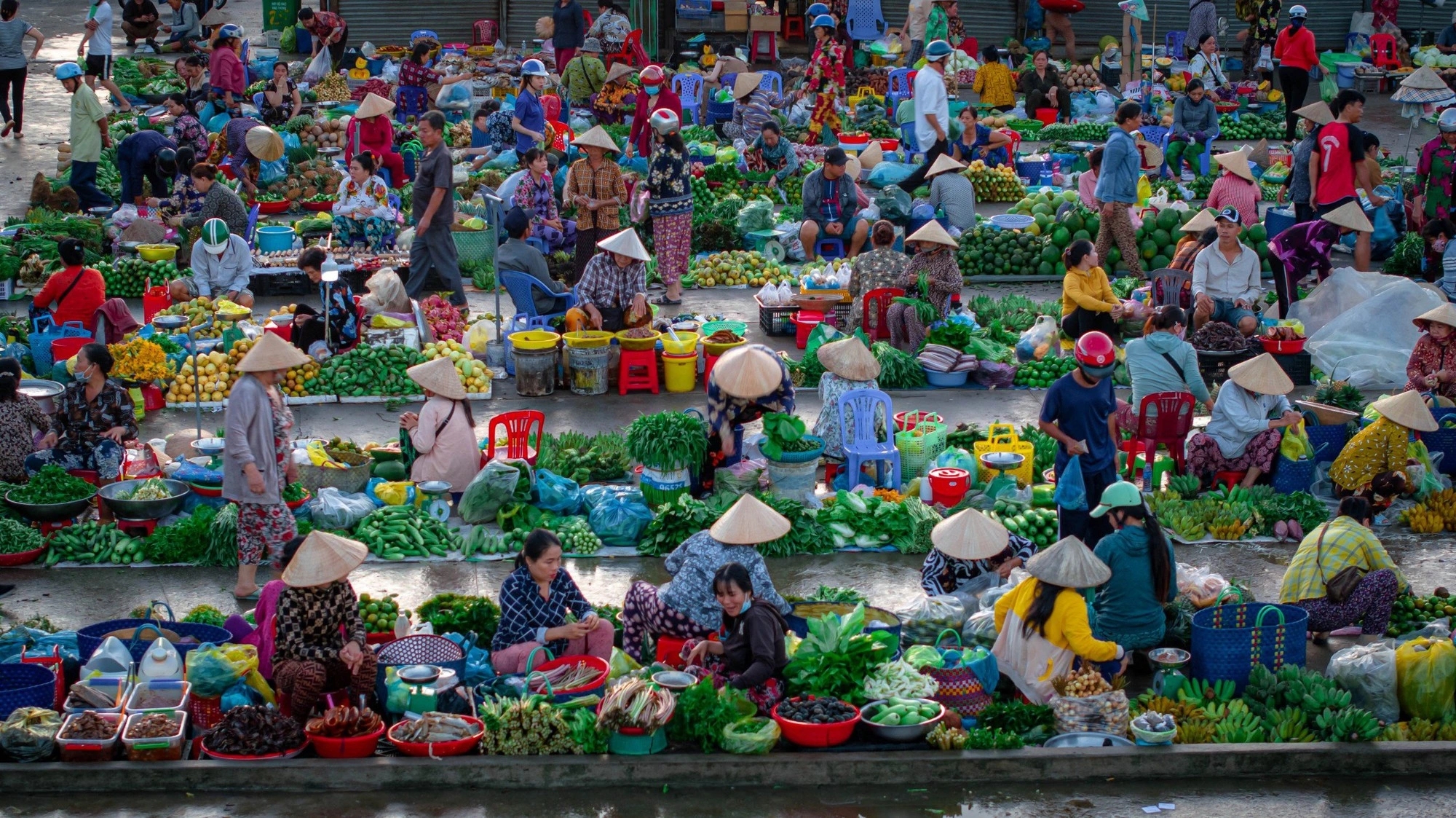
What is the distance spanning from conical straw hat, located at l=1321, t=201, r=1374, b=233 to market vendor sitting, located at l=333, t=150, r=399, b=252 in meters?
8.42

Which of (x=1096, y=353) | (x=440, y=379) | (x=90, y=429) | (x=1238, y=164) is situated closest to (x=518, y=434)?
(x=440, y=379)

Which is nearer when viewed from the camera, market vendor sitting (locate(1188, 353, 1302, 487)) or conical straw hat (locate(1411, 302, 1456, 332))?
market vendor sitting (locate(1188, 353, 1302, 487))

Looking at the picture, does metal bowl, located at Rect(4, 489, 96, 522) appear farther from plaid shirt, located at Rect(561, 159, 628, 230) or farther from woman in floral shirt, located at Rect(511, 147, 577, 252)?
woman in floral shirt, located at Rect(511, 147, 577, 252)

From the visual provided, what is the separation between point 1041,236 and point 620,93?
23.6 ft

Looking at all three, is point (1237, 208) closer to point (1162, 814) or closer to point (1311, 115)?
point (1311, 115)

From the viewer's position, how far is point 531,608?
7.92m

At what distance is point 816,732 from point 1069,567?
142cm

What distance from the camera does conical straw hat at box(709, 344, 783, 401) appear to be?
401 inches

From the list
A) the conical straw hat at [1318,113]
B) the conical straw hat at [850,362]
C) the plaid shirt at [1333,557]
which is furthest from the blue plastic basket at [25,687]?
the conical straw hat at [1318,113]

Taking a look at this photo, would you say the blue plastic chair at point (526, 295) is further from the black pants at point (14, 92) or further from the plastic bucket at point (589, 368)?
the black pants at point (14, 92)

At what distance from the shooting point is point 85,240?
1584 centimetres

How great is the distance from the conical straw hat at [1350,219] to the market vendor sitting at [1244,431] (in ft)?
12.1

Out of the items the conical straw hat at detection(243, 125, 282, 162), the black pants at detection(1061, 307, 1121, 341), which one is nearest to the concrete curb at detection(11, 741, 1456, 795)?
the black pants at detection(1061, 307, 1121, 341)

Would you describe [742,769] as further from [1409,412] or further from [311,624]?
[1409,412]
